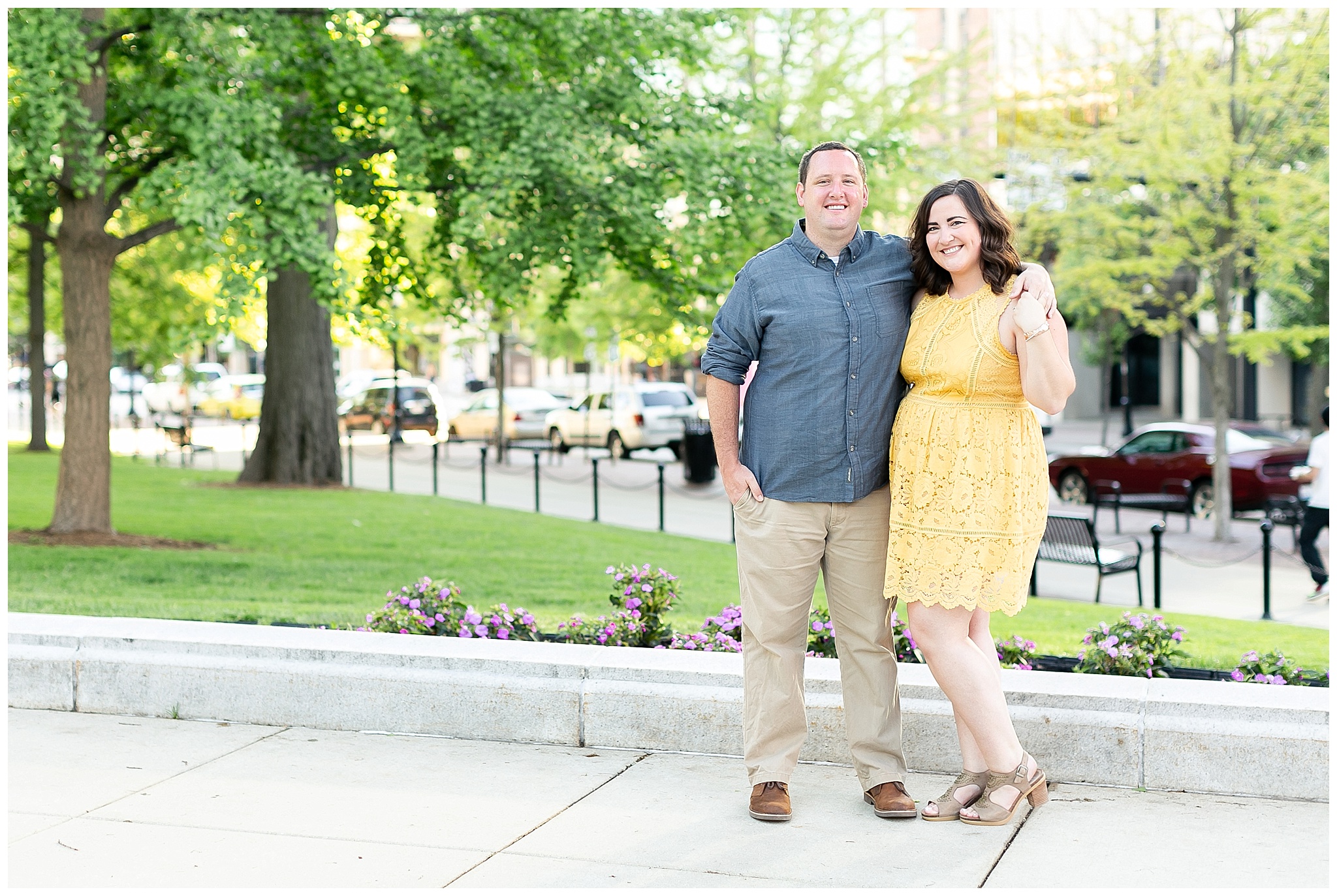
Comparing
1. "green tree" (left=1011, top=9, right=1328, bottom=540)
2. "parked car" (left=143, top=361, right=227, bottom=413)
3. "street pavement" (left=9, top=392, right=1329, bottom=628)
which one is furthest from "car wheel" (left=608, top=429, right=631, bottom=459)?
"parked car" (left=143, top=361, right=227, bottom=413)

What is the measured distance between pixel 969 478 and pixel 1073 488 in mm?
17085

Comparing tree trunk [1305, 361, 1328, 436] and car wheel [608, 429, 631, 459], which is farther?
tree trunk [1305, 361, 1328, 436]

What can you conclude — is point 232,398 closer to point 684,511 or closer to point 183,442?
point 183,442

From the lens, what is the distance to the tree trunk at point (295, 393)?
19.4 meters

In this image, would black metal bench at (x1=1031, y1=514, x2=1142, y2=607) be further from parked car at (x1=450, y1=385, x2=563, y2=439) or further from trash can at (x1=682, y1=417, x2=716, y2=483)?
parked car at (x1=450, y1=385, x2=563, y2=439)

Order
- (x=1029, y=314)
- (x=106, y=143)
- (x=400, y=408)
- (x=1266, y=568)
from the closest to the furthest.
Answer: (x=1029, y=314)
(x=1266, y=568)
(x=106, y=143)
(x=400, y=408)

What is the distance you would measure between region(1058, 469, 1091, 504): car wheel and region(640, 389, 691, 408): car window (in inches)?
372

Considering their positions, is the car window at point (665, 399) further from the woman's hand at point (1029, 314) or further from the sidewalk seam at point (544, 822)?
the woman's hand at point (1029, 314)

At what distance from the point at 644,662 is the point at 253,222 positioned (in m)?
6.15

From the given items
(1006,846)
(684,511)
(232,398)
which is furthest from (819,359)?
(232,398)

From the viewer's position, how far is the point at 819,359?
437 cm

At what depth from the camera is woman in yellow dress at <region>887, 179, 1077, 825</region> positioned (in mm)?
4242

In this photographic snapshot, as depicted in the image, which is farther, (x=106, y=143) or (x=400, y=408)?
(x=400, y=408)

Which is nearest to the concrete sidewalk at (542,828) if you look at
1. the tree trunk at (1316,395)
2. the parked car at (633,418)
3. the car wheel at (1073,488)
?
the car wheel at (1073,488)
